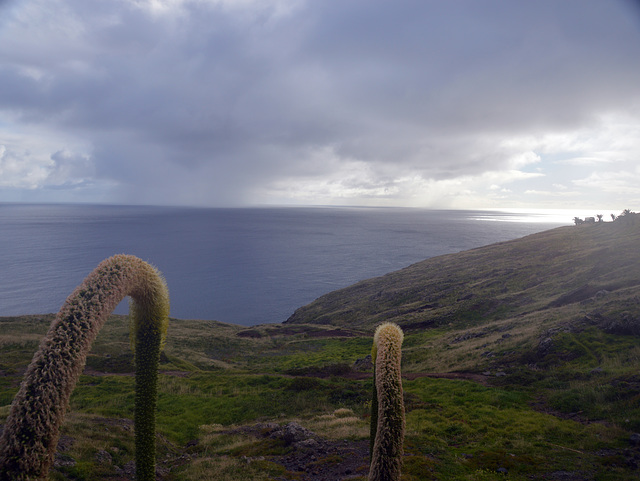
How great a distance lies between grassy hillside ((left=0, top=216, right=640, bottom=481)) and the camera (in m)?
13.3

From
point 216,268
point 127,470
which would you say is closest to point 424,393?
point 127,470

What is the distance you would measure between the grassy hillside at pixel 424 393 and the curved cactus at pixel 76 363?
10.1 metres

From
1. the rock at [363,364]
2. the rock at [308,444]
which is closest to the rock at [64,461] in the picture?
the rock at [308,444]

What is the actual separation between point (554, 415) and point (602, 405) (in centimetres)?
234

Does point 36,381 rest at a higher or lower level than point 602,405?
higher

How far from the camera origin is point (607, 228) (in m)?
72.1

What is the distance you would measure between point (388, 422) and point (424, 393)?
21.9m

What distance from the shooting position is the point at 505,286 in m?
55.0

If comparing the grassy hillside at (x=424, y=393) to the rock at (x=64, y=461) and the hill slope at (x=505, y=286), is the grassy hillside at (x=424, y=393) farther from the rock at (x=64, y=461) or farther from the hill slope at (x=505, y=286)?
the hill slope at (x=505, y=286)

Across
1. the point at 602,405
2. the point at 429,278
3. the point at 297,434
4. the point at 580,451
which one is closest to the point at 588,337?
the point at 602,405

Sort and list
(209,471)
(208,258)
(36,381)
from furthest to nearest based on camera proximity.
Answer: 1. (208,258)
2. (209,471)
3. (36,381)

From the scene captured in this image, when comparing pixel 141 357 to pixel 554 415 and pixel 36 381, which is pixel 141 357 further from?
pixel 554 415

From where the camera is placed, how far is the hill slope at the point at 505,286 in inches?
1577

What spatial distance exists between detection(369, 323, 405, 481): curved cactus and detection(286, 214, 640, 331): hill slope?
105 ft
